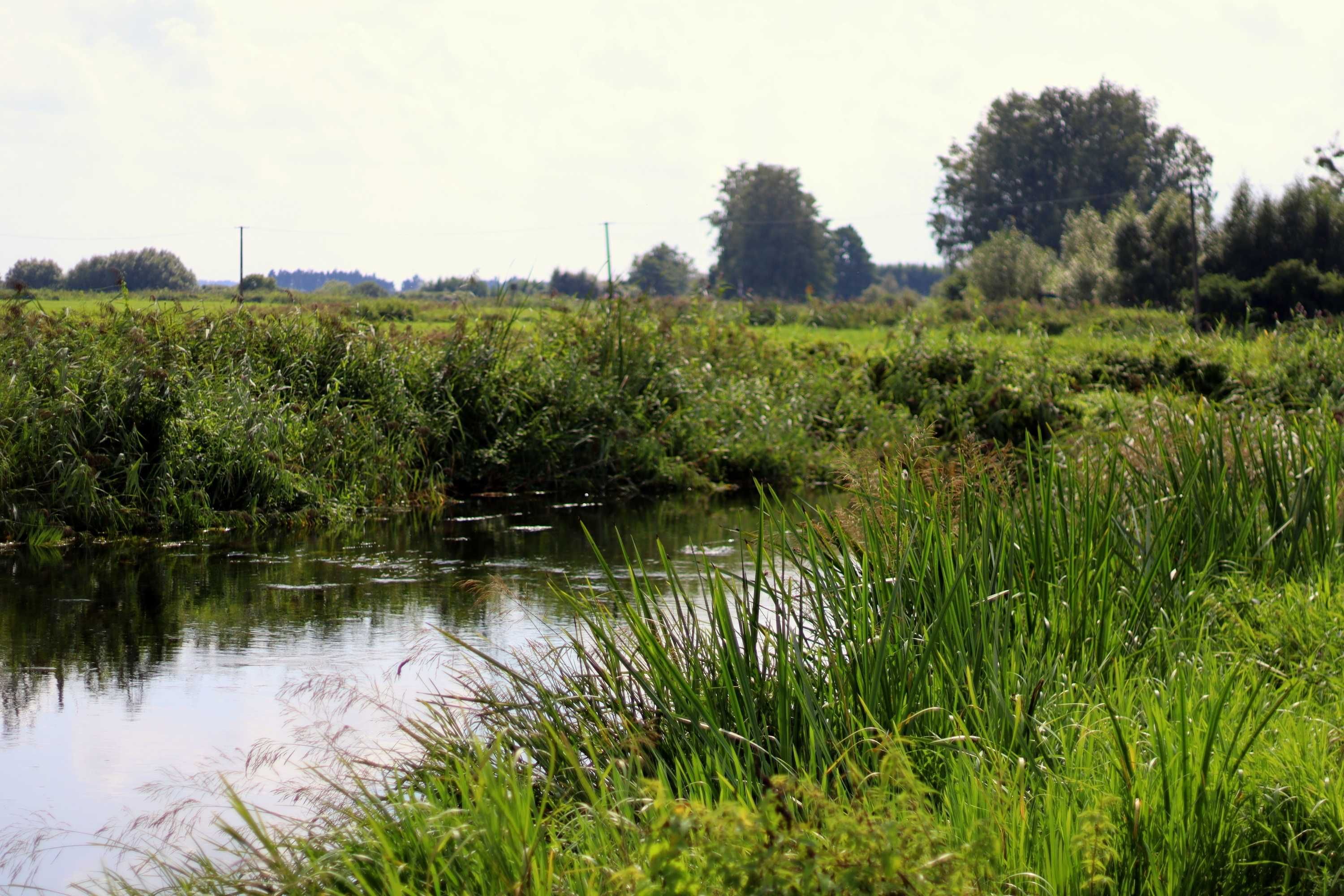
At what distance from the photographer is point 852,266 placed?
100125 millimetres

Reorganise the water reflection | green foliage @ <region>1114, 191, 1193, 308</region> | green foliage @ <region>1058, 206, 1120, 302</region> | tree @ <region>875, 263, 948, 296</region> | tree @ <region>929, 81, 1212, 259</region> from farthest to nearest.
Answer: tree @ <region>875, 263, 948, 296</region> → tree @ <region>929, 81, 1212, 259</region> → green foliage @ <region>1058, 206, 1120, 302</region> → green foliage @ <region>1114, 191, 1193, 308</region> → the water reflection

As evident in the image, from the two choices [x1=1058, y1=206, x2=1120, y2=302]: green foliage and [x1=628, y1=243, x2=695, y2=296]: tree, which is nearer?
[x1=1058, y1=206, x2=1120, y2=302]: green foliage

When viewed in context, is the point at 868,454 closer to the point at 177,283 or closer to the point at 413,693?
the point at 413,693

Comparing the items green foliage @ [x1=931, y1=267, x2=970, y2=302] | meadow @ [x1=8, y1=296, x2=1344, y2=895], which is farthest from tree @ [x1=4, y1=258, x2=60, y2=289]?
green foliage @ [x1=931, y1=267, x2=970, y2=302]

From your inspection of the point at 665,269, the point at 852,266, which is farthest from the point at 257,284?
the point at 852,266

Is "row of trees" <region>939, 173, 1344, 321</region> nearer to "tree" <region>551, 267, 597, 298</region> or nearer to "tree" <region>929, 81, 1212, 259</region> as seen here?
"tree" <region>551, 267, 597, 298</region>

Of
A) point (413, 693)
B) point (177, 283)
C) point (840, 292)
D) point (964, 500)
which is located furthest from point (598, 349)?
point (840, 292)

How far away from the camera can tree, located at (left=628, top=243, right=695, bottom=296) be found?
67.6 meters

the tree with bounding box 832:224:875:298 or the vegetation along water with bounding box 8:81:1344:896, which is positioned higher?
the tree with bounding box 832:224:875:298

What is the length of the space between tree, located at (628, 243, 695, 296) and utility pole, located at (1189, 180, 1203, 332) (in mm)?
31580

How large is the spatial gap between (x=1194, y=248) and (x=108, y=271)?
27195 mm

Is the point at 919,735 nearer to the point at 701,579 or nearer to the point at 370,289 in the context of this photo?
the point at 701,579

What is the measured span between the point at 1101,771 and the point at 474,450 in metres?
10.9

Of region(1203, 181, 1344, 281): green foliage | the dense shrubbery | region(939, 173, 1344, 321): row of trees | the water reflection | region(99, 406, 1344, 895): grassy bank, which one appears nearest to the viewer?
region(99, 406, 1344, 895): grassy bank
